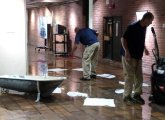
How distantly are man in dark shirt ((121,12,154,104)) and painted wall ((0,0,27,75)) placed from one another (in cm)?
211

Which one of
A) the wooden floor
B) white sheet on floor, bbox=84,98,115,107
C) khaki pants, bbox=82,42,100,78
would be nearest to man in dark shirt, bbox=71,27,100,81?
khaki pants, bbox=82,42,100,78

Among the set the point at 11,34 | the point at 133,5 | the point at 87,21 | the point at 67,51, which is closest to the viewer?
the point at 11,34

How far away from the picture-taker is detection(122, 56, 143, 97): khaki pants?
19.9 feet

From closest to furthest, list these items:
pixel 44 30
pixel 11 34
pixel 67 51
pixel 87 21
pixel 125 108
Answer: pixel 125 108, pixel 11 34, pixel 87 21, pixel 67 51, pixel 44 30

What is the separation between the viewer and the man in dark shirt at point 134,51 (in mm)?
5922

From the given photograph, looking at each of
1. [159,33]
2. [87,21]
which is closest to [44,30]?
[87,21]

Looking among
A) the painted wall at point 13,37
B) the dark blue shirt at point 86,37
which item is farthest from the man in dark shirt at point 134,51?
the dark blue shirt at point 86,37

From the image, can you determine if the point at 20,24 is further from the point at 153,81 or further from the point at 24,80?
the point at 153,81

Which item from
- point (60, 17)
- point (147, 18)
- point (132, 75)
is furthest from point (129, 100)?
point (60, 17)

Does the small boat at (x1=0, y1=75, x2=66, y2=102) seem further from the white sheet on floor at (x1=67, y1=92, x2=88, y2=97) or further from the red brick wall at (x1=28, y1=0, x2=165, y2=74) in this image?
the red brick wall at (x1=28, y1=0, x2=165, y2=74)

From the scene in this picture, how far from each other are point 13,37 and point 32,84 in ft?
4.03

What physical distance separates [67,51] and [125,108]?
35.7 ft

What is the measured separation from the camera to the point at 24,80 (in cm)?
624

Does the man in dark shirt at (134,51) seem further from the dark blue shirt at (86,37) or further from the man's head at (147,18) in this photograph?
the dark blue shirt at (86,37)
